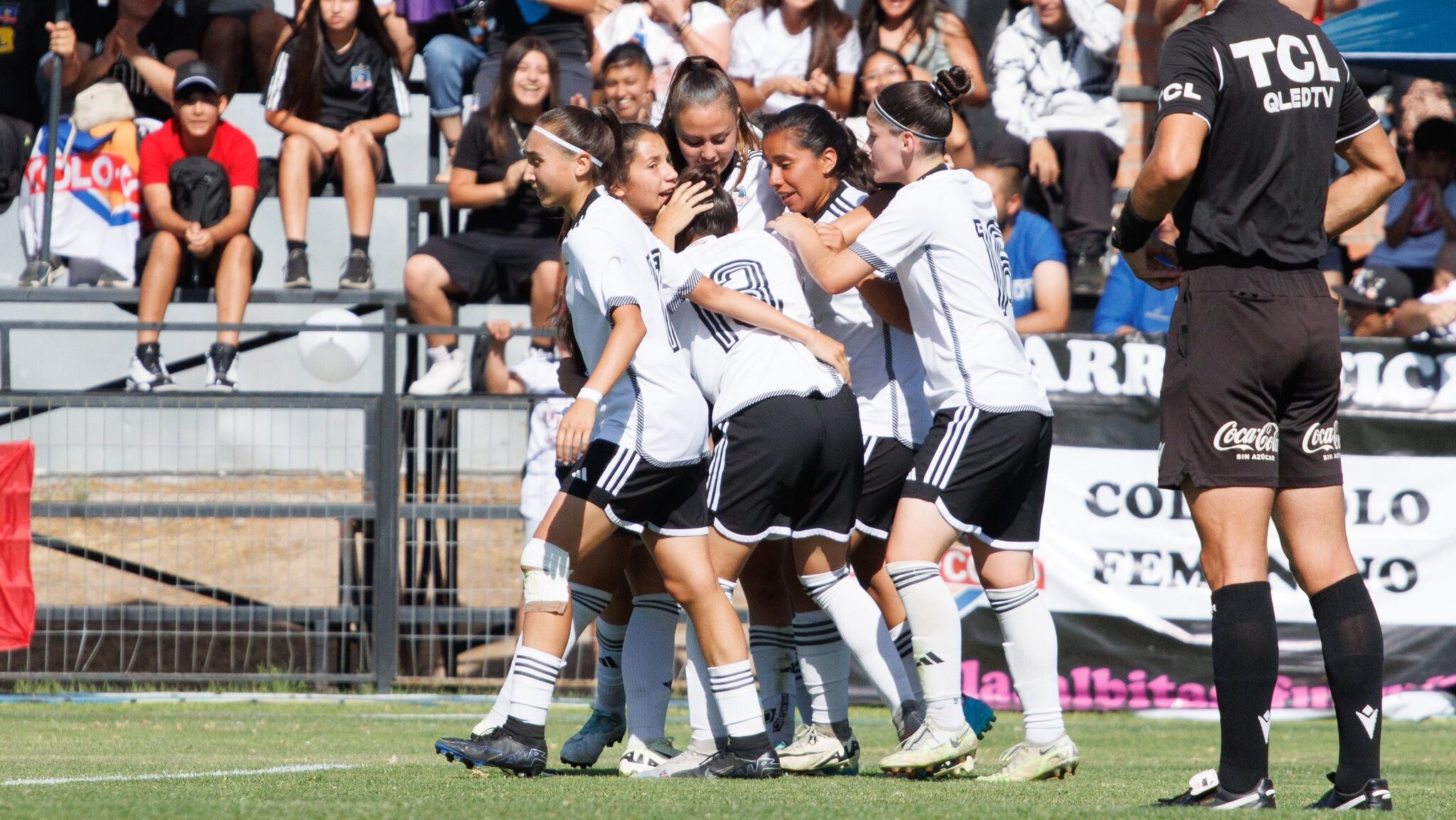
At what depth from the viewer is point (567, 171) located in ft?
16.7

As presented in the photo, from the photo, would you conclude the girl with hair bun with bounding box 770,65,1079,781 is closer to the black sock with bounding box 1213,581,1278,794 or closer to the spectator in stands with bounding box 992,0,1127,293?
the black sock with bounding box 1213,581,1278,794

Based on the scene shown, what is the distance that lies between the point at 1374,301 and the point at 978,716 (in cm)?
491

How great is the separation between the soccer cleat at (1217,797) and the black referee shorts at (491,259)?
6.52 m

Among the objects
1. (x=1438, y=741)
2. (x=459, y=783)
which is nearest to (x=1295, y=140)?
(x=459, y=783)

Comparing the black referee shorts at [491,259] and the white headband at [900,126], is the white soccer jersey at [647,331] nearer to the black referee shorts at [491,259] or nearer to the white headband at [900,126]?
the white headband at [900,126]

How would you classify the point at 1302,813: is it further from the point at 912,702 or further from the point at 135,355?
the point at 135,355

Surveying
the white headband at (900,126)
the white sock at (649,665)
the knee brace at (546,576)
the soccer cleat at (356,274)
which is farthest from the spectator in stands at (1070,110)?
the knee brace at (546,576)

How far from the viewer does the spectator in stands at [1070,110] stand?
10281 mm

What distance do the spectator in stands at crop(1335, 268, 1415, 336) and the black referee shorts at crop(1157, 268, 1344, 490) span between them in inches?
219

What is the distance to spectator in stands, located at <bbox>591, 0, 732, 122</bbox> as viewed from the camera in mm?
10594

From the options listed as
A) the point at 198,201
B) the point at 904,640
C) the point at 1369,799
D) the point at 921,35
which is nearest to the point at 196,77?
the point at 198,201

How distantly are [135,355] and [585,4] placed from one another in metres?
3.67

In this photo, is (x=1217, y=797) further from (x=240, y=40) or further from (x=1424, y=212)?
(x=240, y=40)

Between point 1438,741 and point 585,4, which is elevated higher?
point 585,4
